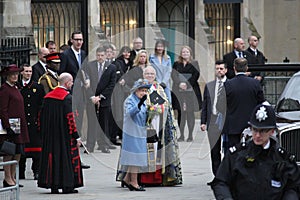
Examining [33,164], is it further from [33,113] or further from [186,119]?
[186,119]

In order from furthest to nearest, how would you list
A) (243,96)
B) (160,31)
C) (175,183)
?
1. (160,31)
2. (175,183)
3. (243,96)

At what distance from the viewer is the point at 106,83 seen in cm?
1980

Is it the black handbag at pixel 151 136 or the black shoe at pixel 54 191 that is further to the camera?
the black handbag at pixel 151 136

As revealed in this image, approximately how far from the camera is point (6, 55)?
56.5 feet

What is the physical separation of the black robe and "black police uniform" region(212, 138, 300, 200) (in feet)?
23.0

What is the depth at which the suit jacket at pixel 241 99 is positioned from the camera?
14.2 metres

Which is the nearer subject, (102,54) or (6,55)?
(6,55)

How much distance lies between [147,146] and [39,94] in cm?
219

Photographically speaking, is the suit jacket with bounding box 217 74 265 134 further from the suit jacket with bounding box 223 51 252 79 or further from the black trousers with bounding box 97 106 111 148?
the suit jacket with bounding box 223 51 252 79

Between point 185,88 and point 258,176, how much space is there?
14330mm

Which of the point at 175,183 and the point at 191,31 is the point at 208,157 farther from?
the point at 191,31

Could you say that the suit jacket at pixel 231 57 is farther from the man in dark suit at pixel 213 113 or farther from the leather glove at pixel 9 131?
the leather glove at pixel 9 131

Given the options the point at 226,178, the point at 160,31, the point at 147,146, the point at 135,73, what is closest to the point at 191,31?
the point at 160,31

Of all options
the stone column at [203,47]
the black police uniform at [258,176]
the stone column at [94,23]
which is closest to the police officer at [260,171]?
the black police uniform at [258,176]
